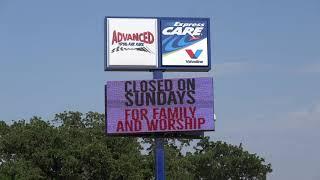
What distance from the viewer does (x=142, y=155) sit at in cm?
5459

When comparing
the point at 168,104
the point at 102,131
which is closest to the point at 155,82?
the point at 168,104

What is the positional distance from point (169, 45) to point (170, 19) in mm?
1134

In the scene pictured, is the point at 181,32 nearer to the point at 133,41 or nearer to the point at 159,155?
the point at 133,41

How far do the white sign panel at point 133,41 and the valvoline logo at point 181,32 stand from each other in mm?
448

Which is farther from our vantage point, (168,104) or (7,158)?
(7,158)

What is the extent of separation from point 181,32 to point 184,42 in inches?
17.9

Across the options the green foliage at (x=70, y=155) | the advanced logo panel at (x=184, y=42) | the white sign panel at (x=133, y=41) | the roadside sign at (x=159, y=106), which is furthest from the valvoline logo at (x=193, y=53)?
the green foliage at (x=70, y=155)

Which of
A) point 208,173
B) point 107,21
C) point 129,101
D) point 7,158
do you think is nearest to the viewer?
point 129,101

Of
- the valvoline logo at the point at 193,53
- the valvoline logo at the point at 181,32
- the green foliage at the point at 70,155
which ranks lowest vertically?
the green foliage at the point at 70,155

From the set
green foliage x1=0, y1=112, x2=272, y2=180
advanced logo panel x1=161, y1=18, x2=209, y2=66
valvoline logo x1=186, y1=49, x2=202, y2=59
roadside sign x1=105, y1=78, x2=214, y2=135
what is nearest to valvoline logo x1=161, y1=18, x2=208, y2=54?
advanced logo panel x1=161, y1=18, x2=209, y2=66

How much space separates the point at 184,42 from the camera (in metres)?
30.6

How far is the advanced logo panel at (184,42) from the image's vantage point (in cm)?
3044

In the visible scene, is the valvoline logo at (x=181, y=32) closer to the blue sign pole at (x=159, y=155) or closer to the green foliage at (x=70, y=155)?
the blue sign pole at (x=159, y=155)

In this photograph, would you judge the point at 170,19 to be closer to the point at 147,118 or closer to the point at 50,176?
the point at 147,118
